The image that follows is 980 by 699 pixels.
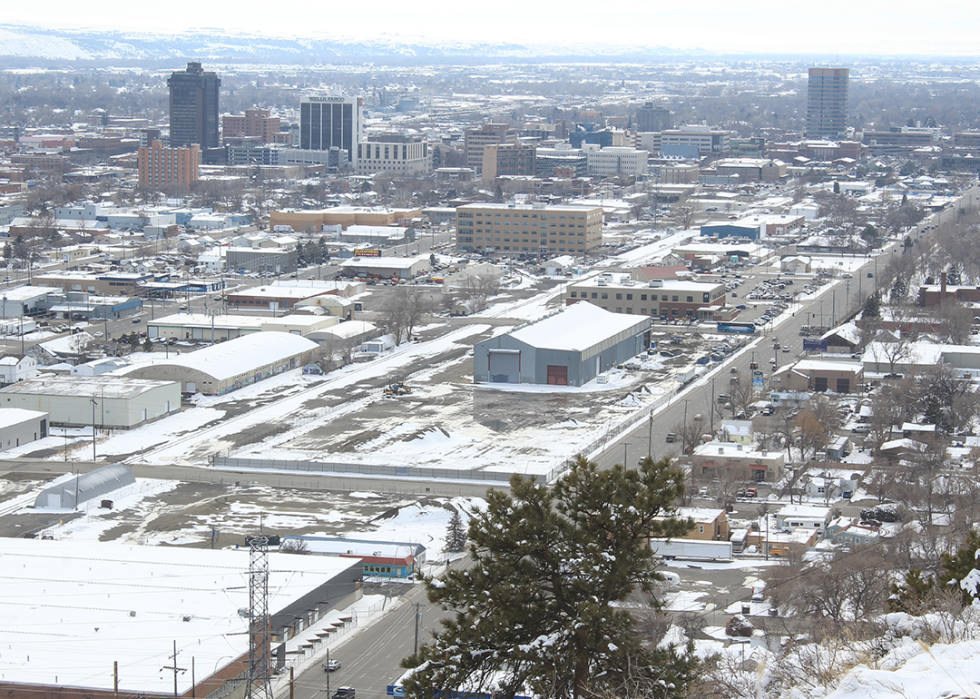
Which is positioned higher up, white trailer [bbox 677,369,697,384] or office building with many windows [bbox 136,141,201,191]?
office building with many windows [bbox 136,141,201,191]

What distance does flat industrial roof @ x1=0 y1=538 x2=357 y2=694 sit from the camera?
9.67 meters

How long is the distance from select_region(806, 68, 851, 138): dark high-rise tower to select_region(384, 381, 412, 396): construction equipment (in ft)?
185

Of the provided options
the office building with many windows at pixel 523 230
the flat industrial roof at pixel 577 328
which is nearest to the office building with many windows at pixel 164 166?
the office building with many windows at pixel 523 230

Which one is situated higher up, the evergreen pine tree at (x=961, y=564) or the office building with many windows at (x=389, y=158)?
the evergreen pine tree at (x=961, y=564)

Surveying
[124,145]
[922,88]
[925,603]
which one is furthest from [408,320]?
[922,88]

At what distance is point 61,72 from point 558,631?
137m

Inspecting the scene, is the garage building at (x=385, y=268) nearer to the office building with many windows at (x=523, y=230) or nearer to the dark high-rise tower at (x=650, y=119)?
the office building with many windows at (x=523, y=230)

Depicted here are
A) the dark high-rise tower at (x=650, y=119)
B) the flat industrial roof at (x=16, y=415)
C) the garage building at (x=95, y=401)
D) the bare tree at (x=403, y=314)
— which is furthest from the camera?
the dark high-rise tower at (x=650, y=119)

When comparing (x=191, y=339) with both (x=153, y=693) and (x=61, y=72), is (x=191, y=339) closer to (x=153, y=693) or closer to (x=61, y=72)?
(x=153, y=693)

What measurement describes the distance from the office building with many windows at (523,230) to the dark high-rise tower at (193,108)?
2664cm

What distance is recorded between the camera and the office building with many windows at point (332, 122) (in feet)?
190

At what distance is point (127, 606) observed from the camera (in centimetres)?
1083

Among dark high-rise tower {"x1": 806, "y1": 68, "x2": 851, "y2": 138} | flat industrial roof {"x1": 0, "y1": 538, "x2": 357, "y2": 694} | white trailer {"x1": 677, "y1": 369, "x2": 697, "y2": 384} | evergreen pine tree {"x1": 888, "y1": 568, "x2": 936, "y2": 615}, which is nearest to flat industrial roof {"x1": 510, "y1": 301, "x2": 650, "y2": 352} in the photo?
white trailer {"x1": 677, "y1": 369, "x2": 697, "y2": 384}

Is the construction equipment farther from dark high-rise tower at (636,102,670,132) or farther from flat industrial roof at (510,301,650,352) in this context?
dark high-rise tower at (636,102,670,132)
